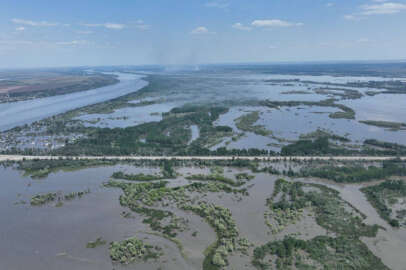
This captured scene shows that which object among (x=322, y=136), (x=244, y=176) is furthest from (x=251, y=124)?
(x=244, y=176)

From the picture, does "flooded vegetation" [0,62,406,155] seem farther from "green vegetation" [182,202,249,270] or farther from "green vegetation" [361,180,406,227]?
"green vegetation" [182,202,249,270]

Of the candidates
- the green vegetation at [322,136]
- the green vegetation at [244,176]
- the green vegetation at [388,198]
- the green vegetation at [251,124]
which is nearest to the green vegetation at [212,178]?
the green vegetation at [244,176]

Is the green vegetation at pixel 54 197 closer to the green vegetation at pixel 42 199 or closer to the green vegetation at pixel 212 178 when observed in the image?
the green vegetation at pixel 42 199

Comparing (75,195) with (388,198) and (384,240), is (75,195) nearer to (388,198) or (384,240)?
(384,240)

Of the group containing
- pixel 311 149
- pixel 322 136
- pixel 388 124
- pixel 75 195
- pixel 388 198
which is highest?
pixel 388 124

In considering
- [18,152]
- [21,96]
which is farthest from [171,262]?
[21,96]

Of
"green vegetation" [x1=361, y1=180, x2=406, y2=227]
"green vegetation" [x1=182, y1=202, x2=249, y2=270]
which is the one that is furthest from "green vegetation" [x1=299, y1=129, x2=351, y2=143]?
"green vegetation" [x1=182, y1=202, x2=249, y2=270]
